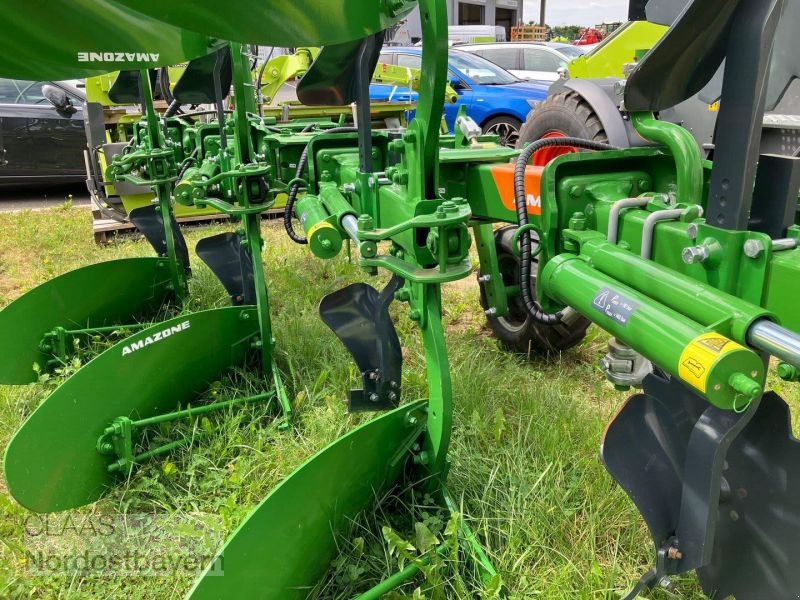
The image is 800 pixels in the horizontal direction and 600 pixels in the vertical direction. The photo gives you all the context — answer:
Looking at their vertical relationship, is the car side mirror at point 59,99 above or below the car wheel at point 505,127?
above

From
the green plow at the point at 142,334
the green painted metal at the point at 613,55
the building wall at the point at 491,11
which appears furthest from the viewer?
the building wall at the point at 491,11

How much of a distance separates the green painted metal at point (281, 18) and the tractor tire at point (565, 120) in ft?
7.01

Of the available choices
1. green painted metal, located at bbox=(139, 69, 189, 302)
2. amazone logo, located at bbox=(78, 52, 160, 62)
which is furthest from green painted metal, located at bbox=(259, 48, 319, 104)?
amazone logo, located at bbox=(78, 52, 160, 62)

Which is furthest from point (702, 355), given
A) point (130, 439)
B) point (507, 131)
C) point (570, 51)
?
point (570, 51)

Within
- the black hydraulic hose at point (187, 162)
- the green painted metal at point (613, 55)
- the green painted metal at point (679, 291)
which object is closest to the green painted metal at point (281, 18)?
the green painted metal at point (679, 291)

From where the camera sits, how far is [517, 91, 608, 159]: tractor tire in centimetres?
372

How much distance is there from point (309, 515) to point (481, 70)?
9.58 metres

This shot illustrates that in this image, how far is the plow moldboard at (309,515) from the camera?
1.58 m

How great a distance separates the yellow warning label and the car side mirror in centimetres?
705

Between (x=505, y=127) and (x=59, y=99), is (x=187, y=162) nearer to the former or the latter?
(x=59, y=99)

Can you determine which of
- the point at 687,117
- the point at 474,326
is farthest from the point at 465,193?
the point at 687,117

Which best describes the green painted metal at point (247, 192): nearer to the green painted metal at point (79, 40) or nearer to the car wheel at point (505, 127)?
the green painted metal at point (79, 40)

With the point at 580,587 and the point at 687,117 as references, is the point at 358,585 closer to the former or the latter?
the point at 580,587

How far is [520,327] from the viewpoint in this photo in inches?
140
